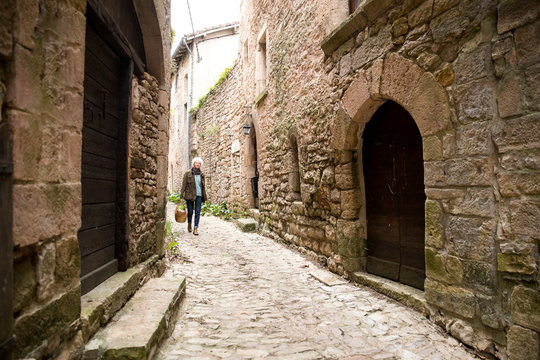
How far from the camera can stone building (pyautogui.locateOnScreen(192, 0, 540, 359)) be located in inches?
74.9

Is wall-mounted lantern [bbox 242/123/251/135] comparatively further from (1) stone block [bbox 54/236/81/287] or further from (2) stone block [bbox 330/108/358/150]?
(1) stone block [bbox 54/236/81/287]

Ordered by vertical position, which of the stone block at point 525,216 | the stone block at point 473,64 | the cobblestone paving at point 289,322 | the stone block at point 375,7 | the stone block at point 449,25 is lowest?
the cobblestone paving at point 289,322

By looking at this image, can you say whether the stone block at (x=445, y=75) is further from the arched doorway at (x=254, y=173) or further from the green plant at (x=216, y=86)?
the green plant at (x=216, y=86)

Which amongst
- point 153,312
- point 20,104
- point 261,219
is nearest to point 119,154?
point 153,312

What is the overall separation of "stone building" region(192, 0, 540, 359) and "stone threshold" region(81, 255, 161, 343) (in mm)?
2206

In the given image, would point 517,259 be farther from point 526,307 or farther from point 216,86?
point 216,86

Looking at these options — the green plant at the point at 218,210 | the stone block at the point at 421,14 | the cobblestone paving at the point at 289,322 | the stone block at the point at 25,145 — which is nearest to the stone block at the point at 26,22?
the stone block at the point at 25,145

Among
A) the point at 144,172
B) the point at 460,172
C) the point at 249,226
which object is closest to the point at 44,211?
the point at 144,172

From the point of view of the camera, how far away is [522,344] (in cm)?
186

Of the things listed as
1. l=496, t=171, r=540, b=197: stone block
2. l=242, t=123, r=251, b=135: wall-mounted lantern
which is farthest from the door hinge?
l=242, t=123, r=251, b=135: wall-mounted lantern

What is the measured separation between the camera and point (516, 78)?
6.26ft

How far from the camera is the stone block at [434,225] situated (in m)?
2.44

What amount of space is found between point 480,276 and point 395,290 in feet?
3.10

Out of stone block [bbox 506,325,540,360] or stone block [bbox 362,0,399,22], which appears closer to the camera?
stone block [bbox 506,325,540,360]
